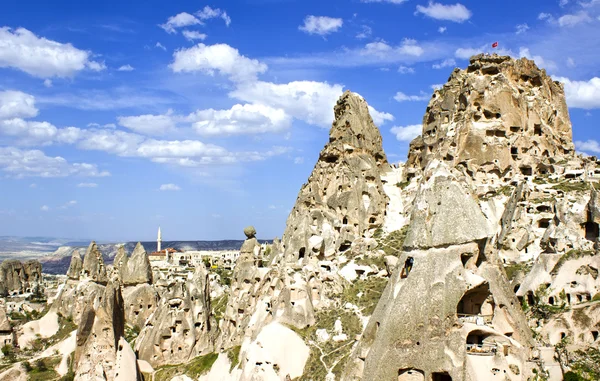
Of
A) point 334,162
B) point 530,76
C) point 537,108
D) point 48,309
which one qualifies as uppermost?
point 530,76

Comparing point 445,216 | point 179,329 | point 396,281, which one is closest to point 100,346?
point 179,329

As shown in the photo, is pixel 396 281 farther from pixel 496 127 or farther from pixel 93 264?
pixel 93 264

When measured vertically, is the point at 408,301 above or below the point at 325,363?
above

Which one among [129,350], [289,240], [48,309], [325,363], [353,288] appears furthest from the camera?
[48,309]

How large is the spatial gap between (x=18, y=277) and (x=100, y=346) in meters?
36.9

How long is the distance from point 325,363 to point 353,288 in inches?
303

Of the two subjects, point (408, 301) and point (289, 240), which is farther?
point (289, 240)

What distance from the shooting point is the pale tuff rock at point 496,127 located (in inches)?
1580

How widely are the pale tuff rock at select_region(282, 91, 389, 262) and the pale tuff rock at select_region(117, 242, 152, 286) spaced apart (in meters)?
11.3

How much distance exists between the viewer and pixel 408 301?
1797 centimetres

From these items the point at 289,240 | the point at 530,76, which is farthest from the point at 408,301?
the point at 530,76

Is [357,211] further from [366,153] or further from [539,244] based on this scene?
[539,244]

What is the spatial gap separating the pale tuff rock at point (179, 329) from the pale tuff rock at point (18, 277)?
29.7 m

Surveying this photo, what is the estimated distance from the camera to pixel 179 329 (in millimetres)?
31250
